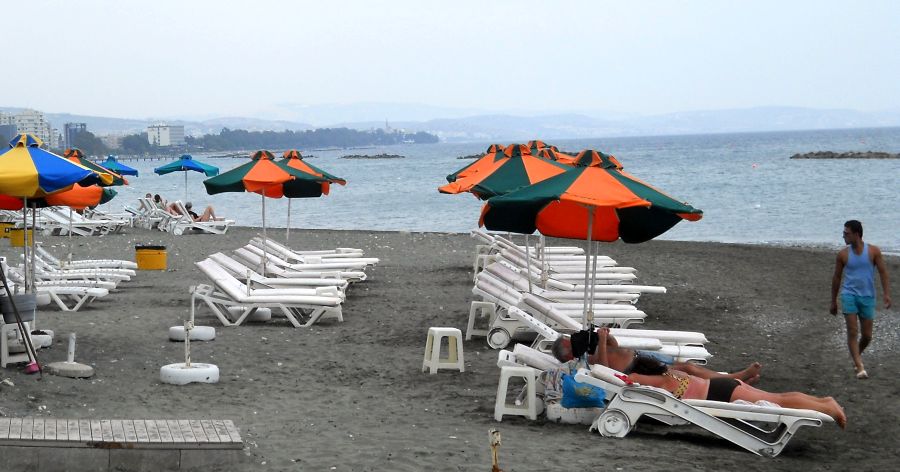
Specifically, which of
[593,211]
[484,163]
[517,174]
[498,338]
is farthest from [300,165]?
[593,211]

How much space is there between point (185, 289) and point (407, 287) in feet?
9.86

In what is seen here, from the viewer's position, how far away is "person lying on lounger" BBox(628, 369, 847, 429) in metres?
6.57

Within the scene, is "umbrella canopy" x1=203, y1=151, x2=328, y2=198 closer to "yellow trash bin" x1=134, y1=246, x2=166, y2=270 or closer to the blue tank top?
"yellow trash bin" x1=134, y1=246, x2=166, y2=270

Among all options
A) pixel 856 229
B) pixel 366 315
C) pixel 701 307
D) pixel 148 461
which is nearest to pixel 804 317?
pixel 701 307

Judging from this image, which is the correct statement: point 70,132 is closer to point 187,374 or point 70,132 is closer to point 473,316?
point 473,316

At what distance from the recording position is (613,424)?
21.6 feet

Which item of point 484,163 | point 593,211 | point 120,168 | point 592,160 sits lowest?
point 120,168

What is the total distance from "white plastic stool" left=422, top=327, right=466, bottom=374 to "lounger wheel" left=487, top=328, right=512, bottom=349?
90 centimetres

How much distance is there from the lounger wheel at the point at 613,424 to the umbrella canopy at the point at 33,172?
4.25 meters

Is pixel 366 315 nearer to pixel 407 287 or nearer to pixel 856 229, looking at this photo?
pixel 407 287

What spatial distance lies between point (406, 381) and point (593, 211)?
6.58 feet

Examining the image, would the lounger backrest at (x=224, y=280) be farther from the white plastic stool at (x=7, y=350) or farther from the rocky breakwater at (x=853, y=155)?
the rocky breakwater at (x=853, y=155)

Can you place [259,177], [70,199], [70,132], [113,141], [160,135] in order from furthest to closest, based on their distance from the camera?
[160,135] < [113,141] < [70,132] < [259,177] < [70,199]

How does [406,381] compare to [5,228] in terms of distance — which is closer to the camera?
[406,381]
